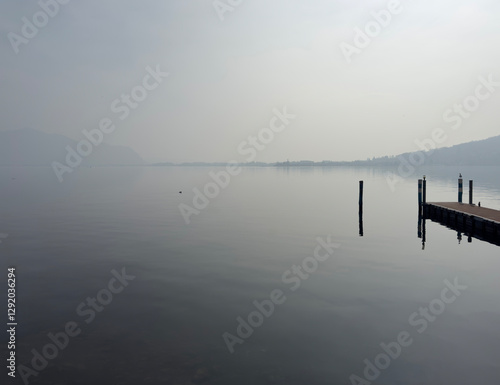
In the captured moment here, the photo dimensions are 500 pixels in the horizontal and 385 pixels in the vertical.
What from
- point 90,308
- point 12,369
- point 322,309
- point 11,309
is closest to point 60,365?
point 12,369

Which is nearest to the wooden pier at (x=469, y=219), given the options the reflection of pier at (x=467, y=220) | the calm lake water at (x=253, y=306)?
the reflection of pier at (x=467, y=220)

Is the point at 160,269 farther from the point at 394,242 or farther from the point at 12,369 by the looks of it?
the point at 394,242

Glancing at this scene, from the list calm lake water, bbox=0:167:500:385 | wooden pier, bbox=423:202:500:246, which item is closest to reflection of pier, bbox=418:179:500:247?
wooden pier, bbox=423:202:500:246

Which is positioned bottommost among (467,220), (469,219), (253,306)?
(253,306)

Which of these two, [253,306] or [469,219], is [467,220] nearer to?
[469,219]

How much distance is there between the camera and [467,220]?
33.3m

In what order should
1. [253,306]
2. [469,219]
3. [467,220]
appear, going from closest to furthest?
[253,306] < [469,219] < [467,220]

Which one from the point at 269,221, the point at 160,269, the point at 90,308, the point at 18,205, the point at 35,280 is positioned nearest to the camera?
the point at 90,308

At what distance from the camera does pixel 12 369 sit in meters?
11.5

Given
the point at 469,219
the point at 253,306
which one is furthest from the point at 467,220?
the point at 253,306

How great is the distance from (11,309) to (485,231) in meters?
31.7

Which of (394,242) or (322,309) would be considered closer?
(322,309)

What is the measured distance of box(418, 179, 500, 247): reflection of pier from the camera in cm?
2972

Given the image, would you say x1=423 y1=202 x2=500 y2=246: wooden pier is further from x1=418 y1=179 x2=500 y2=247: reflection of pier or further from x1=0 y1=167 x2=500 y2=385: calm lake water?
x1=0 y1=167 x2=500 y2=385: calm lake water
